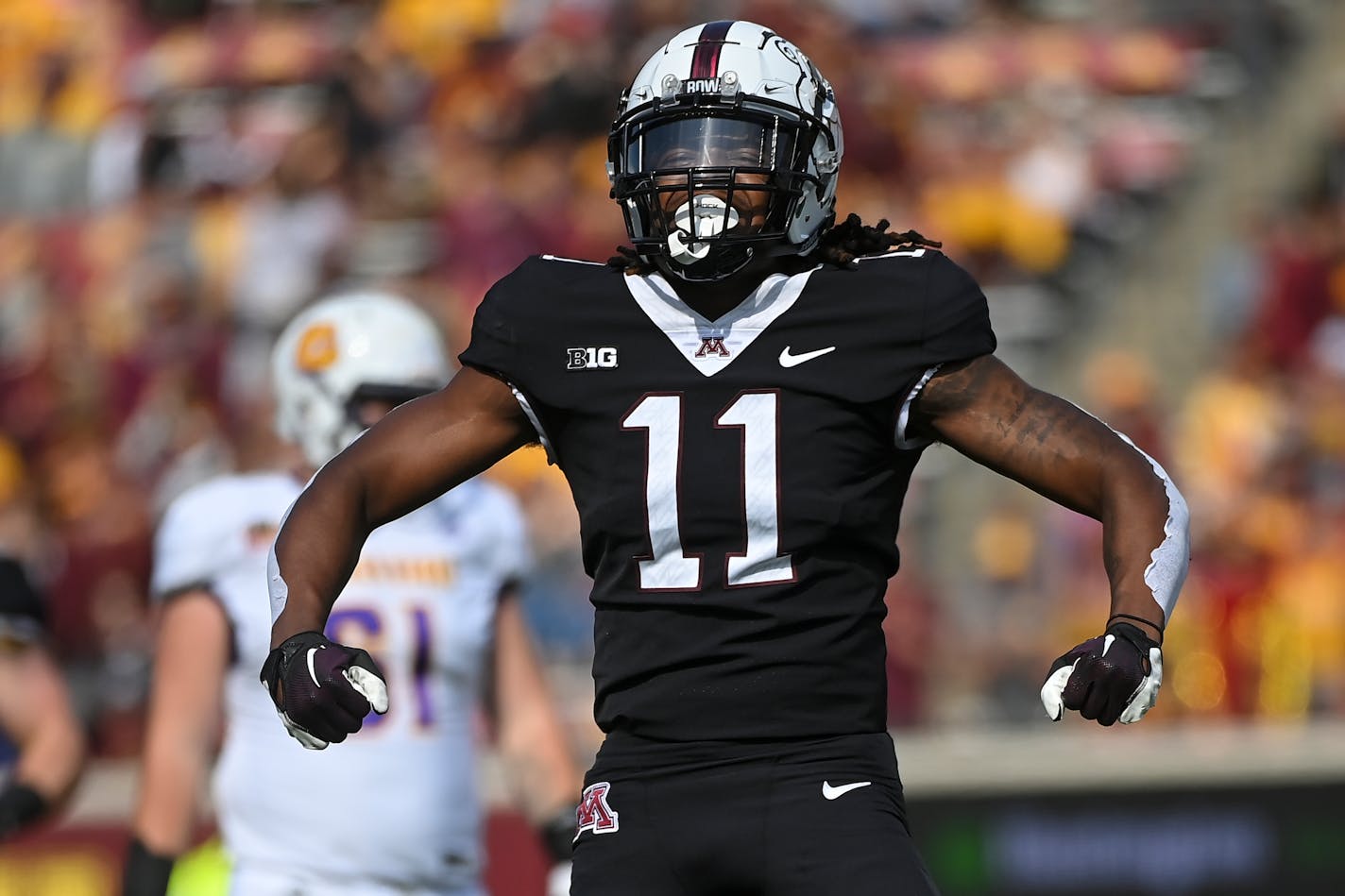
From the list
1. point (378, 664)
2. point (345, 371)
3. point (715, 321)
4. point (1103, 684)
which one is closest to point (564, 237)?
point (345, 371)

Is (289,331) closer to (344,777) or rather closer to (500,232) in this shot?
(344,777)

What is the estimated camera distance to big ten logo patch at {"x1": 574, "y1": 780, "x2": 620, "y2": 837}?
317 centimetres

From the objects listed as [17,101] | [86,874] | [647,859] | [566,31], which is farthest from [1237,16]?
[647,859]

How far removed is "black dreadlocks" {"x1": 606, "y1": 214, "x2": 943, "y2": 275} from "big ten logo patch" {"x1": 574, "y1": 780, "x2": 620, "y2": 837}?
0.79m

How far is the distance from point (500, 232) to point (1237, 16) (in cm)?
497

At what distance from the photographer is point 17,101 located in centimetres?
1417

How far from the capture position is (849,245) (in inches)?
136

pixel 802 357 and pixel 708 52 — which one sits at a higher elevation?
pixel 708 52

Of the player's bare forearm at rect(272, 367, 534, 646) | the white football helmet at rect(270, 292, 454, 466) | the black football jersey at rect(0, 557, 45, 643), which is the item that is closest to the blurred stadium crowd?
the black football jersey at rect(0, 557, 45, 643)

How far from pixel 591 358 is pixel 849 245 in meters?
0.47

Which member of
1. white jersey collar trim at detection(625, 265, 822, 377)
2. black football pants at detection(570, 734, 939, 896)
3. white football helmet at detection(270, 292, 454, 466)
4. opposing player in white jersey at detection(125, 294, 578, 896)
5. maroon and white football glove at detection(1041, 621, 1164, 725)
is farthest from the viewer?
white football helmet at detection(270, 292, 454, 466)

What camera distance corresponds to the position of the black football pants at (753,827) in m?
3.06

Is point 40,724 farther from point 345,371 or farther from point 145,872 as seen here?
point 345,371

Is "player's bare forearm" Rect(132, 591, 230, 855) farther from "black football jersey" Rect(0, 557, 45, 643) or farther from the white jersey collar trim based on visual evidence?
the white jersey collar trim
